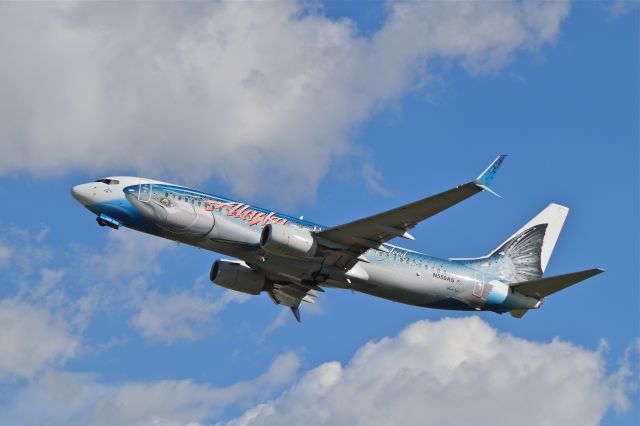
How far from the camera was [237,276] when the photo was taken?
60.2 m

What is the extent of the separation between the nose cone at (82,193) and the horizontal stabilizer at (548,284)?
954 inches

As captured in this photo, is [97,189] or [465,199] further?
[97,189]

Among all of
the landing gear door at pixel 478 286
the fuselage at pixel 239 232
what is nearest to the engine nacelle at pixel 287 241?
the fuselage at pixel 239 232

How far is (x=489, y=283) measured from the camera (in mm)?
58812

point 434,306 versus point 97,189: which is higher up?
point 97,189

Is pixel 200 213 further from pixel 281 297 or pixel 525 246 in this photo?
pixel 525 246

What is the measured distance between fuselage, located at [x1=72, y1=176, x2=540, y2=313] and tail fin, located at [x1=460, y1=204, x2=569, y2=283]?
4790mm

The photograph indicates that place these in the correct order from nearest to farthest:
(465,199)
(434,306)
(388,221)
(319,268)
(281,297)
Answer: (465,199) < (388,221) < (319,268) < (434,306) < (281,297)

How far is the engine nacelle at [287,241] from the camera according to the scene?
51438 millimetres

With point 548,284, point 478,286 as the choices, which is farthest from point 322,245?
point 548,284

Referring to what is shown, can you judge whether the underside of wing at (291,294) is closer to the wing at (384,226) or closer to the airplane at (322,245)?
the airplane at (322,245)

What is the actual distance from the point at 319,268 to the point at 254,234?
13.0ft

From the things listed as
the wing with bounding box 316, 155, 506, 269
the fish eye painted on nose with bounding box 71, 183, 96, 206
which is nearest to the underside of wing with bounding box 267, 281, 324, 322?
the wing with bounding box 316, 155, 506, 269

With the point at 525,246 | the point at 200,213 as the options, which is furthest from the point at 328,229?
the point at 525,246
